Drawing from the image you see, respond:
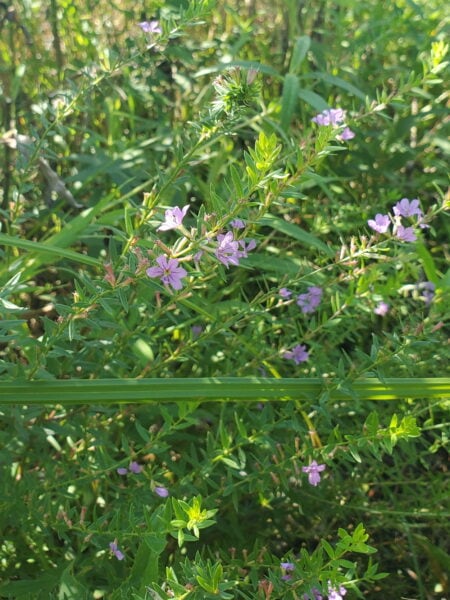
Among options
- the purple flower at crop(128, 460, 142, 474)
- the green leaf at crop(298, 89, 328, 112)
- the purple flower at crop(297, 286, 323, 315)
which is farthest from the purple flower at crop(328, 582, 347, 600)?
the green leaf at crop(298, 89, 328, 112)

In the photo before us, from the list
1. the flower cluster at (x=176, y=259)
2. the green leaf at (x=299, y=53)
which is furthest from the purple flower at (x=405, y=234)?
the green leaf at (x=299, y=53)

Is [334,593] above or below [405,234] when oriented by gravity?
below

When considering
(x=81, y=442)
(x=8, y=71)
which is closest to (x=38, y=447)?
(x=81, y=442)

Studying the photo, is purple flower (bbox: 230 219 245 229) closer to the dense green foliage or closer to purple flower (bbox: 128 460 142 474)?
the dense green foliage

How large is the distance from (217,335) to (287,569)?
700 millimetres

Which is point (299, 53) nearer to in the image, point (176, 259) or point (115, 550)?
point (176, 259)

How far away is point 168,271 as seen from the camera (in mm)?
1286

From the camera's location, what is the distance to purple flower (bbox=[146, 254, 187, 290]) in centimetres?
127

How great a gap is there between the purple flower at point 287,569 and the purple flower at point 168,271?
0.52 m

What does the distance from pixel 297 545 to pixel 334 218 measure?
85 centimetres

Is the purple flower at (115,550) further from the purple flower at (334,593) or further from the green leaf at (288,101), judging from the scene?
the green leaf at (288,101)

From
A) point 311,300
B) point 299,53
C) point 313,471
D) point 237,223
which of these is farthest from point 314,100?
point 313,471

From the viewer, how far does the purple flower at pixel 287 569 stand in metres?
1.38

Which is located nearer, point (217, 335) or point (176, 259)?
point (176, 259)
